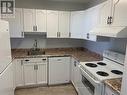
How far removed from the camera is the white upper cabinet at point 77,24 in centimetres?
333

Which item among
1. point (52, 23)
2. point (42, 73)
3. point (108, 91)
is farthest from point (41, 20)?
point (108, 91)

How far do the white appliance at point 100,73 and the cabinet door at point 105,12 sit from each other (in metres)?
0.67

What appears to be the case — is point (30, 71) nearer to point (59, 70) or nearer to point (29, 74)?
point (29, 74)

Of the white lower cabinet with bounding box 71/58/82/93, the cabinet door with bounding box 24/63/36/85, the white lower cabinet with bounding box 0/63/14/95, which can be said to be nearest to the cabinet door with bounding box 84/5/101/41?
the white lower cabinet with bounding box 71/58/82/93

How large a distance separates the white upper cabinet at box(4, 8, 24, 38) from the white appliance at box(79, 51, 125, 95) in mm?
2015

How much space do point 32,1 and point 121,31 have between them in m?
2.80

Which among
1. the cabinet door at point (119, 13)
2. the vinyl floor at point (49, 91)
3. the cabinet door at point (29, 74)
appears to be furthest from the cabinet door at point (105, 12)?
the cabinet door at point (29, 74)

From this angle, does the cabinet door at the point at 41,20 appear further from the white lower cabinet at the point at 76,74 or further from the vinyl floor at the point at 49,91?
the vinyl floor at the point at 49,91

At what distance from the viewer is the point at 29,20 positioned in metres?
3.18

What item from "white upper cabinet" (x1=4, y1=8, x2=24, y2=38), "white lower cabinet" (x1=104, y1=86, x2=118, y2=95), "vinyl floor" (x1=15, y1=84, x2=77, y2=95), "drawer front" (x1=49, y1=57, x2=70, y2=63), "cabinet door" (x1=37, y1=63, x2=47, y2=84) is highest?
"white upper cabinet" (x1=4, y1=8, x2=24, y2=38)

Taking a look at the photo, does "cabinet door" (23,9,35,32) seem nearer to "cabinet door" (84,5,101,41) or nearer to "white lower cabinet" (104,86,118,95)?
"cabinet door" (84,5,101,41)

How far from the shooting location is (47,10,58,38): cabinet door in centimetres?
330

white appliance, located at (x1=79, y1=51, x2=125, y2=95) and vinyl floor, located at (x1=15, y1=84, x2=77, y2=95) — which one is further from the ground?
white appliance, located at (x1=79, y1=51, x2=125, y2=95)

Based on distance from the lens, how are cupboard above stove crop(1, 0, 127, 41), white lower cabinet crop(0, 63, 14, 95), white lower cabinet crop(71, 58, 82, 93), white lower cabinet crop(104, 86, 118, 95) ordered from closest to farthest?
white lower cabinet crop(104, 86, 118, 95), white lower cabinet crop(0, 63, 14, 95), white lower cabinet crop(71, 58, 82, 93), cupboard above stove crop(1, 0, 127, 41)
